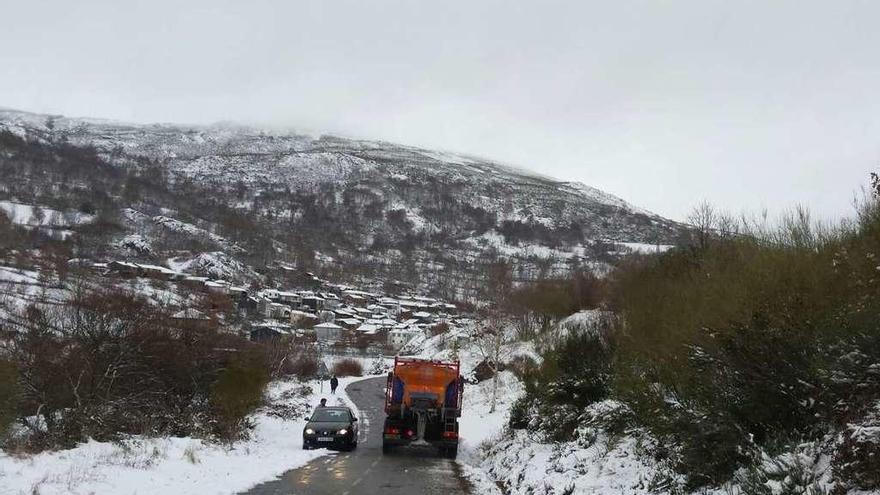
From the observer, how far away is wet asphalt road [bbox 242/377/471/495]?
547 inches

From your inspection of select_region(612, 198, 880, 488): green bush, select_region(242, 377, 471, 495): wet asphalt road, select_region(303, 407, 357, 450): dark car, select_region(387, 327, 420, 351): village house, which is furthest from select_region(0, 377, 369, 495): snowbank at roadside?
select_region(387, 327, 420, 351): village house

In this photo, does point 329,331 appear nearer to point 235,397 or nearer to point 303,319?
point 303,319

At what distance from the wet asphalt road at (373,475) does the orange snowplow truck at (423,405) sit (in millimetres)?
548

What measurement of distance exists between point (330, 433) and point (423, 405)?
10.6 ft

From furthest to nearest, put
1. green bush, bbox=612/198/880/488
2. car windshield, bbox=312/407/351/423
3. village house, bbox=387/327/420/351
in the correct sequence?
village house, bbox=387/327/420/351 < car windshield, bbox=312/407/351/423 < green bush, bbox=612/198/880/488

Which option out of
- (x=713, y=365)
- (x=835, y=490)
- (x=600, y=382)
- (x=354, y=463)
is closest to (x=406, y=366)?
(x=354, y=463)

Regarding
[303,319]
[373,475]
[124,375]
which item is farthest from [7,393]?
[303,319]

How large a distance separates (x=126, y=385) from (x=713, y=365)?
19299 mm

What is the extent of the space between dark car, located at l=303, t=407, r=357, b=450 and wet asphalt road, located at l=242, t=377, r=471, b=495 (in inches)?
19.7

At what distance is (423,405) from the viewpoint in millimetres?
22812

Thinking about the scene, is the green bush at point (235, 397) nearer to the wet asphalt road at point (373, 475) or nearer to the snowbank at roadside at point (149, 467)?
the snowbank at roadside at point (149, 467)

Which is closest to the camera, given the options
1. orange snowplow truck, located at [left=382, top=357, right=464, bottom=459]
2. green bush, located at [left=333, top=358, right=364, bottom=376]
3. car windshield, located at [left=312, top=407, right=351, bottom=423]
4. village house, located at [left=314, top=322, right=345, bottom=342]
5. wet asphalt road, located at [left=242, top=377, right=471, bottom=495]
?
wet asphalt road, located at [left=242, top=377, right=471, bottom=495]

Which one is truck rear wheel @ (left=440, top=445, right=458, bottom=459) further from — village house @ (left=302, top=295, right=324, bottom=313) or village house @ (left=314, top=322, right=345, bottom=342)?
village house @ (left=302, top=295, right=324, bottom=313)

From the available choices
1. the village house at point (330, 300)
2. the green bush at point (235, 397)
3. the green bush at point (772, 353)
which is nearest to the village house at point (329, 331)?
the village house at point (330, 300)
